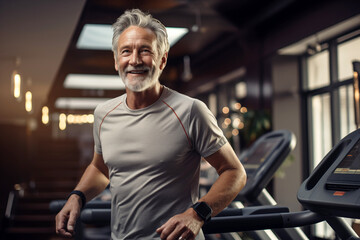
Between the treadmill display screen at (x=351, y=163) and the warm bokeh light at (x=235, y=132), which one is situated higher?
the treadmill display screen at (x=351, y=163)

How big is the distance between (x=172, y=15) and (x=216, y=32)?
2.00 meters

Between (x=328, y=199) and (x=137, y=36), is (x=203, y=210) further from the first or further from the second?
(x=137, y=36)

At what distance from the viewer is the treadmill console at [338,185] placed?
1.08 m

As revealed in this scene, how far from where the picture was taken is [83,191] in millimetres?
1424

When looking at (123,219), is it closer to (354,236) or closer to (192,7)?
(354,236)

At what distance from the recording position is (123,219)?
4.20ft

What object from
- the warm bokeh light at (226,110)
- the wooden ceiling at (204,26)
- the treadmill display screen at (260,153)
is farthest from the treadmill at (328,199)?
the warm bokeh light at (226,110)

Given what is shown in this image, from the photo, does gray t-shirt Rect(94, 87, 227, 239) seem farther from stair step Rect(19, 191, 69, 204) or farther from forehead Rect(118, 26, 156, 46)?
stair step Rect(19, 191, 69, 204)

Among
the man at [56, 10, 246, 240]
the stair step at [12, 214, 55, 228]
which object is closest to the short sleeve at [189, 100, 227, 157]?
the man at [56, 10, 246, 240]

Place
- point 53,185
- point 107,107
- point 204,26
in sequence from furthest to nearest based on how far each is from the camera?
point 53,185 < point 204,26 < point 107,107

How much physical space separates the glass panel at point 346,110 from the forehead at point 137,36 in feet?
14.7

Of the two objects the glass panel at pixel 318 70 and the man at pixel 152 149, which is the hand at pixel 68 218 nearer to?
the man at pixel 152 149

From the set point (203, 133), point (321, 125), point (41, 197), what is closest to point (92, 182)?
point (203, 133)

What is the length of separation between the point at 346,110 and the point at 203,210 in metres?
4.66
